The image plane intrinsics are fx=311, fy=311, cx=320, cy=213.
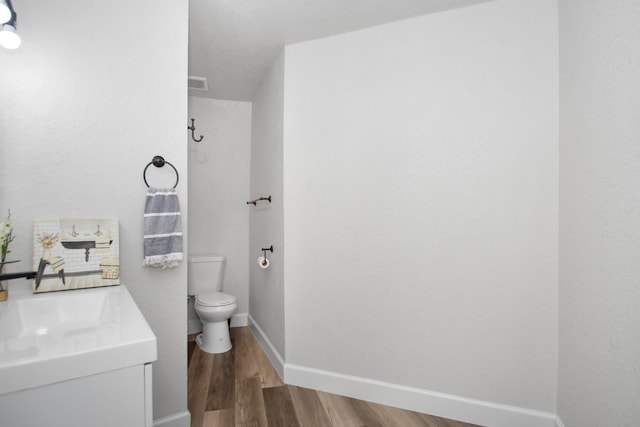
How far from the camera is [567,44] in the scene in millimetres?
1513

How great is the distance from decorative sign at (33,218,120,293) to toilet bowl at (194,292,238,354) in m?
1.24

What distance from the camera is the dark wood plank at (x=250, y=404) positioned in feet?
5.72

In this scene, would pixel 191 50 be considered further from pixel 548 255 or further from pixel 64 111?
pixel 548 255

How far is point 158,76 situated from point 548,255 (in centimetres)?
218

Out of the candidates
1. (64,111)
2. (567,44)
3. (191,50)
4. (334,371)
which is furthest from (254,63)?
(334,371)

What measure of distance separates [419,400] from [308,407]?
2.17 feet

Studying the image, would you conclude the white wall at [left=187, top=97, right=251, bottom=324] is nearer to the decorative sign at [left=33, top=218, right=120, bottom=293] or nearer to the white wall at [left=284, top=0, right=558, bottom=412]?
the white wall at [left=284, top=0, right=558, bottom=412]

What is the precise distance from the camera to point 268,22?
1935 mm

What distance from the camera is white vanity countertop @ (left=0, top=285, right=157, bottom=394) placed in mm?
653

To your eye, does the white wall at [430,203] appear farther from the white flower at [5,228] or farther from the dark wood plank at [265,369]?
the white flower at [5,228]

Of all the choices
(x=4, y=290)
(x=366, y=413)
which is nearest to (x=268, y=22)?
(x=4, y=290)

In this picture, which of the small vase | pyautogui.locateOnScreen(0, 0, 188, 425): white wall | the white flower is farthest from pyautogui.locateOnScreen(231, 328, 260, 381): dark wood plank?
the white flower

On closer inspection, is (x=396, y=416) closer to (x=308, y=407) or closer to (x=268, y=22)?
(x=308, y=407)

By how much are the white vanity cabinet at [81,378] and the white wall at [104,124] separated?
0.71 m
